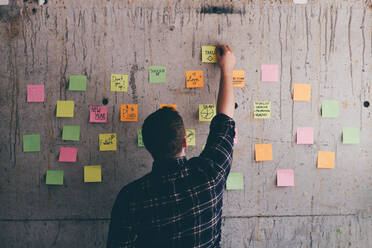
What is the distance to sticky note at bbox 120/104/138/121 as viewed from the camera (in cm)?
150

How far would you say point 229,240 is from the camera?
156 centimetres

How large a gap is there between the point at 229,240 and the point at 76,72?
1316 millimetres

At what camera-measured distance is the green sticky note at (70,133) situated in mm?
1494

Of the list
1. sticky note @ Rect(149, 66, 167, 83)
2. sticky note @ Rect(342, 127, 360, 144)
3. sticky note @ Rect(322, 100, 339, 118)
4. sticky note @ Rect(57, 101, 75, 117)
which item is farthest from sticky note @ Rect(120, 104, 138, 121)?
sticky note @ Rect(342, 127, 360, 144)

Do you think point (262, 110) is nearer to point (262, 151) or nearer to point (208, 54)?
point (262, 151)

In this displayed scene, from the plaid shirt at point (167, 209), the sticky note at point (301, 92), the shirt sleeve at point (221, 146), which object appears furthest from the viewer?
the sticky note at point (301, 92)

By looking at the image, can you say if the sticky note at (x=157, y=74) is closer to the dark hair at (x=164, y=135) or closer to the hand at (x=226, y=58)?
the hand at (x=226, y=58)

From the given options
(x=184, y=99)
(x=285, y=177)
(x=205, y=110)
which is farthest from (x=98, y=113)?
(x=285, y=177)

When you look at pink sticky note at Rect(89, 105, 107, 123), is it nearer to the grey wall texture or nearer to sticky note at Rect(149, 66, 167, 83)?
the grey wall texture

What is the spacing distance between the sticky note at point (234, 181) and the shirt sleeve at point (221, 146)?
0.44 meters

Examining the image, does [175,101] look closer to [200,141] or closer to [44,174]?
[200,141]

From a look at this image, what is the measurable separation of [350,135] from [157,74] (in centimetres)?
119

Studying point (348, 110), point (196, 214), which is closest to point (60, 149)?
point (196, 214)

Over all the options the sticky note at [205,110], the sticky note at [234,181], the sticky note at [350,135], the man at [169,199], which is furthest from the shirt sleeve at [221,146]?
the sticky note at [350,135]
